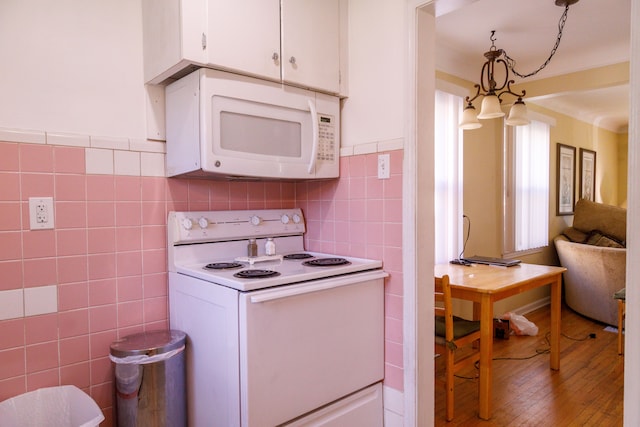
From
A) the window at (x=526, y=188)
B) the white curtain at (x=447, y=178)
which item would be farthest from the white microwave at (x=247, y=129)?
the window at (x=526, y=188)

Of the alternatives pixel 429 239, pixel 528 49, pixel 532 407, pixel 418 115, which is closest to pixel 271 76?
pixel 418 115

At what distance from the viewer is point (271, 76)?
5.61 feet

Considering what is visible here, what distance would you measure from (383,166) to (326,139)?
0.33m

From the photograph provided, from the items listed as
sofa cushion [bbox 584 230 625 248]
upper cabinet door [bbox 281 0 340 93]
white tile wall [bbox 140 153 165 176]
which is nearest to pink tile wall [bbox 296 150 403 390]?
upper cabinet door [bbox 281 0 340 93]

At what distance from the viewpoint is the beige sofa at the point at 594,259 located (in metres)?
3.94

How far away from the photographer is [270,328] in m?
1.42

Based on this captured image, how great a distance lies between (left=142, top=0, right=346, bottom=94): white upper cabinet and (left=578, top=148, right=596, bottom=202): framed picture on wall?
5.11 meters

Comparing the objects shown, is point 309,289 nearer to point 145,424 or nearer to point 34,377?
point 145,424

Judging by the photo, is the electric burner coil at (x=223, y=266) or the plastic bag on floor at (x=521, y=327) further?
the plastic bag on floor at (x=521, y=327)

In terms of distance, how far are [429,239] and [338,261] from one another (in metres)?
0.42

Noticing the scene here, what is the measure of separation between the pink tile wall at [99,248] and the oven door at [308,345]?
119mm

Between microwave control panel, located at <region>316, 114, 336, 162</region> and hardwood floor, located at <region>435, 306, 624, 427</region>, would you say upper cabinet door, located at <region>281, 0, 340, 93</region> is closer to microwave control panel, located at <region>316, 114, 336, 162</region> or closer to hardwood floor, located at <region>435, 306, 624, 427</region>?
microwave control panel, located at <region>316, 114, 336, 162</region>

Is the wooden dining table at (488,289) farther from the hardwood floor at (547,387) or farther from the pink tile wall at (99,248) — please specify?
the pink tile wall at (99,248)

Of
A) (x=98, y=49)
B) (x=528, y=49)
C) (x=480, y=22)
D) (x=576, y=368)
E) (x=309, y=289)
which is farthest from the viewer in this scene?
(x=528, y=49)
